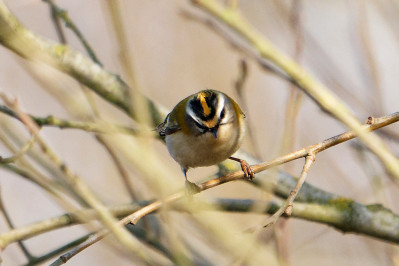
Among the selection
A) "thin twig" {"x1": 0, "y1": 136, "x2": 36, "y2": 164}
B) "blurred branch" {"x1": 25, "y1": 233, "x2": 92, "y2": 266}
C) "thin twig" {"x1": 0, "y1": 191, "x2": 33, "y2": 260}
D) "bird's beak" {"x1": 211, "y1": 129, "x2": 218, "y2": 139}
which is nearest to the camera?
"thin twig" {"x1": 0, "y1": 136, "x2": 36, "y2": 164}

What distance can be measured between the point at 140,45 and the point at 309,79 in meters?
Result: 5.19

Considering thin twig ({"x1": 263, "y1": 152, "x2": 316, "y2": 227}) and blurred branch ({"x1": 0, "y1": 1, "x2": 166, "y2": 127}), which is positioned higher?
blurred branch ({"x1": 0, "y1": 1, "x2": 166, "y2": 127})

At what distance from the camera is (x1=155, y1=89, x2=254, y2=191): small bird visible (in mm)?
3113

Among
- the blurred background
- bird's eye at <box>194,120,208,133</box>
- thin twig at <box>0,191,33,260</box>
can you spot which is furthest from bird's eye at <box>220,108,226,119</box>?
the blurred background

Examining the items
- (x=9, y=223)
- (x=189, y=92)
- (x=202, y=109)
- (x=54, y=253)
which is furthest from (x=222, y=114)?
(x=189, y=92)

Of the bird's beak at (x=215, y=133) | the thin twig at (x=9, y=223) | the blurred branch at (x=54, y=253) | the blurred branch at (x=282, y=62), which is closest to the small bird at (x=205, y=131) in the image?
the bird's beak at (x=215, y=133)

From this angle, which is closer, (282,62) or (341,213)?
(282,62)

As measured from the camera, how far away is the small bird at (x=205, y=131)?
311 centimetres

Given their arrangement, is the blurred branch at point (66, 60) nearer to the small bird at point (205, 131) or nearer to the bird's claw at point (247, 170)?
the small bird at point (205, 131)

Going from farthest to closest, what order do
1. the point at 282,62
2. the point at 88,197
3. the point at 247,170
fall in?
1. the point at 247,170
2. the point at 282,62
3. the point at 88,197

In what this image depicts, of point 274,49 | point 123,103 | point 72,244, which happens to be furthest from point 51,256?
point 274,49

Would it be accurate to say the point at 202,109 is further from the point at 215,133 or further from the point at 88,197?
the point at 88,197

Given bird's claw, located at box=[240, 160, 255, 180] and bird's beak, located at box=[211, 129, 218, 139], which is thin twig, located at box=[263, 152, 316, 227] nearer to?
bird's claw, located at box=[240, 160, 255, 180]

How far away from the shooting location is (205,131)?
3150mm
